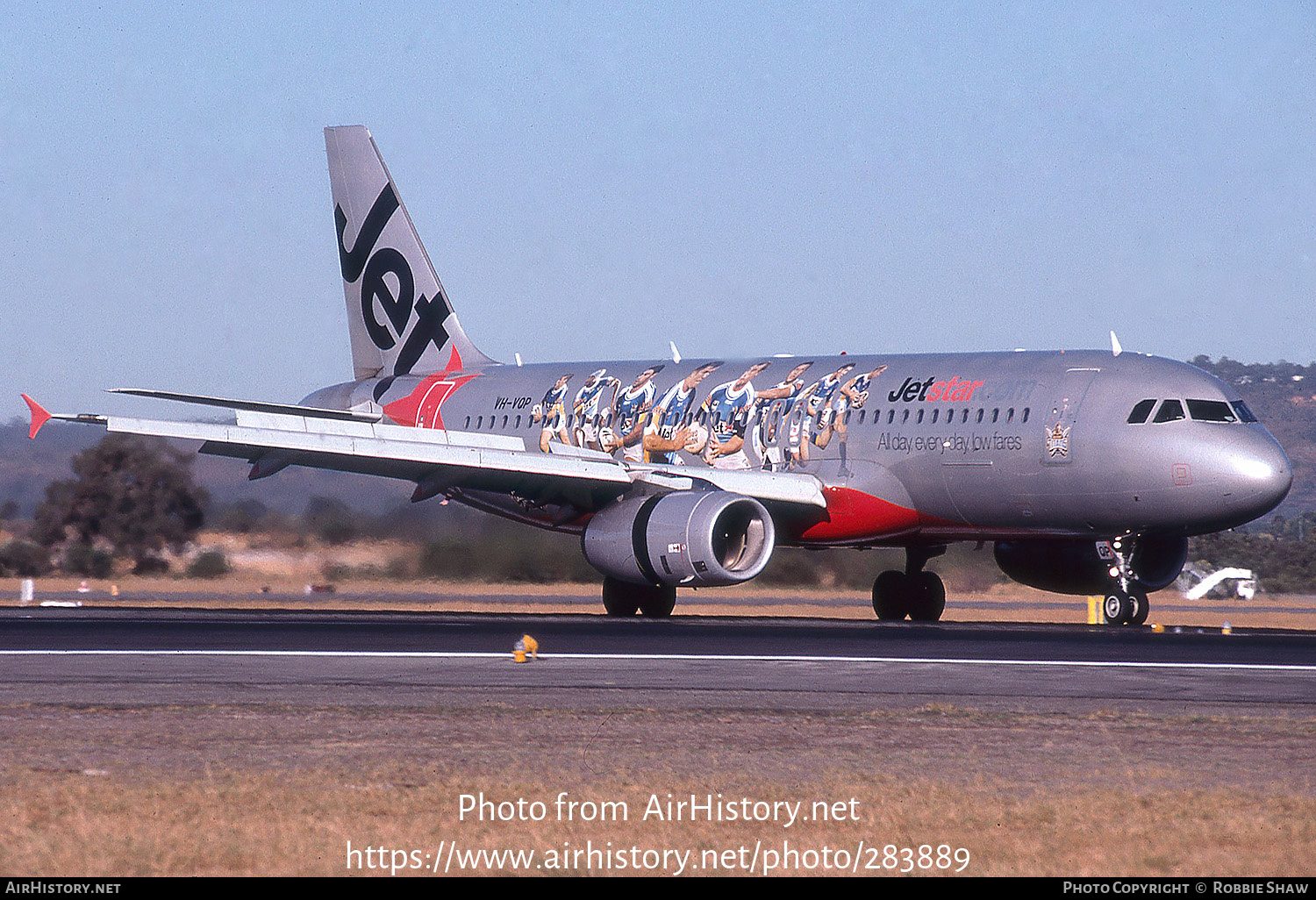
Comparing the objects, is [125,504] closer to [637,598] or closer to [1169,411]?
[637,598]

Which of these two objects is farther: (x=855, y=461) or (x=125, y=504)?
(x=125, y=504)

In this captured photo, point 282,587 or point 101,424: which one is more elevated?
point 101,424

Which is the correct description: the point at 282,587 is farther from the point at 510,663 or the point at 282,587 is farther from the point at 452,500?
the point at 510,663

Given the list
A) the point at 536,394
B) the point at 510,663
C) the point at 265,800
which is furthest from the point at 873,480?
the point at 265,800

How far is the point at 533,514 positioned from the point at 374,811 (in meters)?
21.4

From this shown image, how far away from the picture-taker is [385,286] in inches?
1411

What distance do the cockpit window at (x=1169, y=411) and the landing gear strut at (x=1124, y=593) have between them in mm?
1838

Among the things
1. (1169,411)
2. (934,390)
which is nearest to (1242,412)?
(1169,411)

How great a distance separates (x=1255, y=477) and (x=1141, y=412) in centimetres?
173

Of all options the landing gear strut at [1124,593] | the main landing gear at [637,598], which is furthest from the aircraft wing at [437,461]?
the landing gear strut at [1124,593]

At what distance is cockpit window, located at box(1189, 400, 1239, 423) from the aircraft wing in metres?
5.48

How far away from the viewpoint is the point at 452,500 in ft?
110

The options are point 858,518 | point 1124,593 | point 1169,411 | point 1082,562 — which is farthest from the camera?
point 1082,562

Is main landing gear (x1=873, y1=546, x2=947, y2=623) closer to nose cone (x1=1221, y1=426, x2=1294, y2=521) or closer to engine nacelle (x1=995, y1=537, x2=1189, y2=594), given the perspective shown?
engine nacelle (x1=995, y1=537, x2=1189, y2=594)
